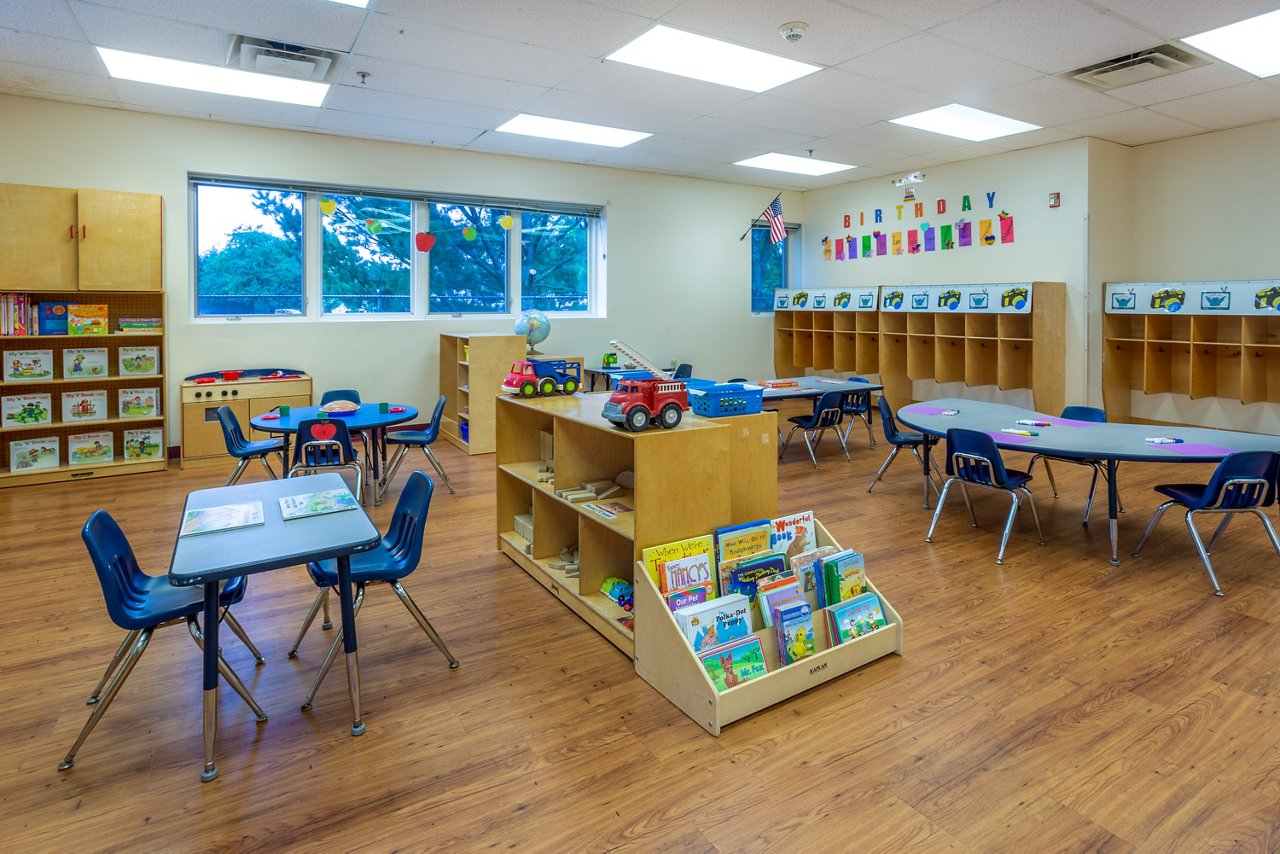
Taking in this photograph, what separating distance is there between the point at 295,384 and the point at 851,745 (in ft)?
21.3

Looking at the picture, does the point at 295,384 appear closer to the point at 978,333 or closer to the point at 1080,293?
the point at 978,333

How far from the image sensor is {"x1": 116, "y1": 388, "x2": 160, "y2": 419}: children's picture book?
6.75m

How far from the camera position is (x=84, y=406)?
21.5ft

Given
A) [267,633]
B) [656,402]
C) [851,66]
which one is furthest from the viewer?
[851,66]

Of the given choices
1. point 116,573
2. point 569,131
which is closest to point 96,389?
point 569,131

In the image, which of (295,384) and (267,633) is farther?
(295,384)

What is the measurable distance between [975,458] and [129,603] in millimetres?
4338

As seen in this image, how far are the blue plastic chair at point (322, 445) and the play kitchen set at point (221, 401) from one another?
2.14 m

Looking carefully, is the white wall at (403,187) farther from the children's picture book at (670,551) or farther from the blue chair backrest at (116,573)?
the children's picture book at (670,551)

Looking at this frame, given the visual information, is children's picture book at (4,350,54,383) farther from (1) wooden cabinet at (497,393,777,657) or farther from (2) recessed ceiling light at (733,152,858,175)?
(2) recessed ceiling light at (733,152,858,175)

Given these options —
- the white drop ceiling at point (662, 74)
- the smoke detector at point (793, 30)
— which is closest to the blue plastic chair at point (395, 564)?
the white drop ceiling at point (662, 74)

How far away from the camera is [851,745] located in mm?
2592

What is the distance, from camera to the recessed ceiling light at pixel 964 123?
22.8 ft

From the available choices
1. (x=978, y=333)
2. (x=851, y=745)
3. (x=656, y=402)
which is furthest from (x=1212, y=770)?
(x=978, y=333)
